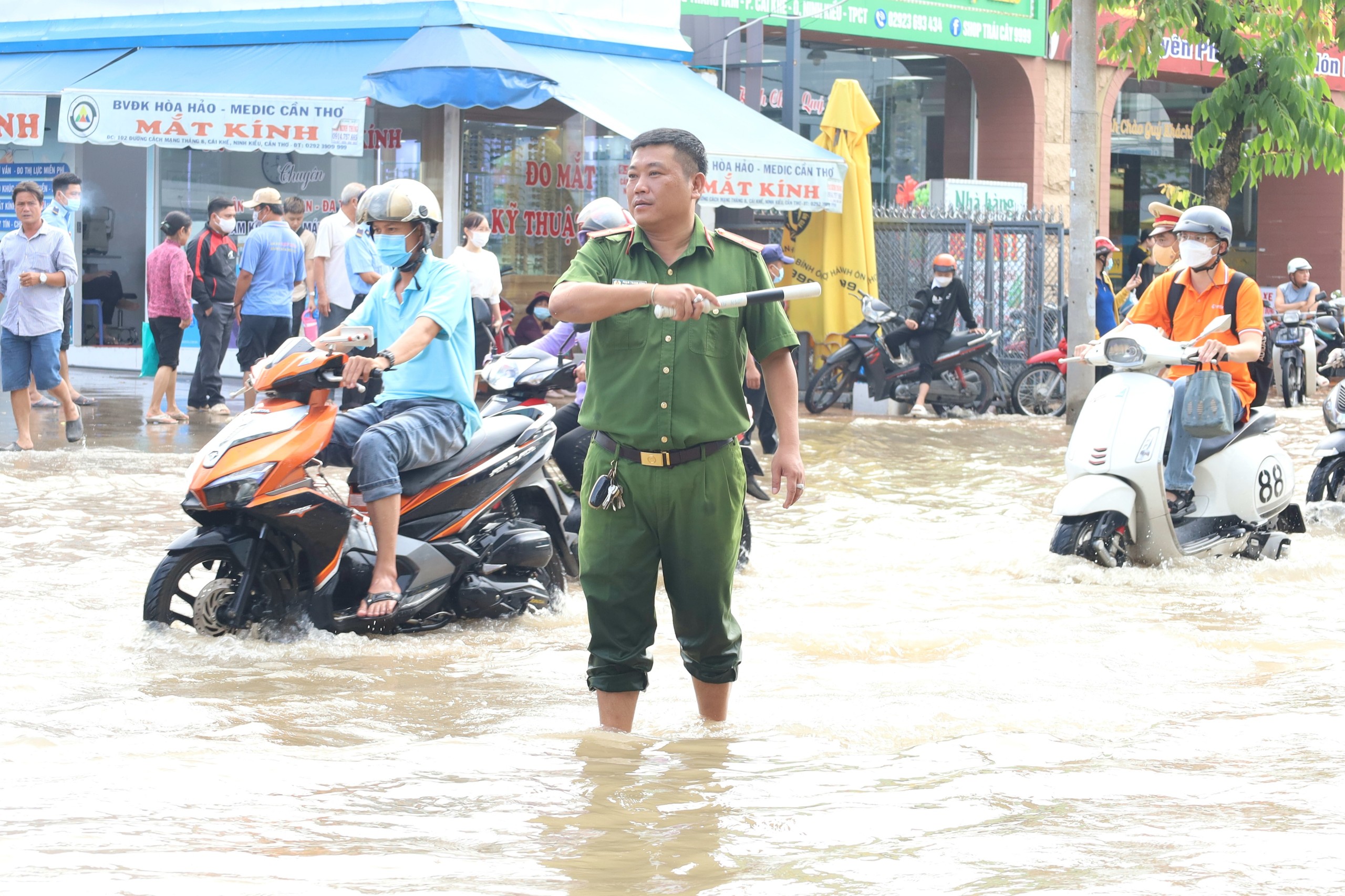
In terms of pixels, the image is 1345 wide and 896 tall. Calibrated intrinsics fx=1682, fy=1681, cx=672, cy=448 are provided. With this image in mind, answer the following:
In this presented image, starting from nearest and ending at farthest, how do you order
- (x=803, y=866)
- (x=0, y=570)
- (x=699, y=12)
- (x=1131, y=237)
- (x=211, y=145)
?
1. (x=803, y=866)
2. (x=0, y=570)
3. (x=211, y=145)
4. (x=699, y=12)
5. (x=1131, y=237)

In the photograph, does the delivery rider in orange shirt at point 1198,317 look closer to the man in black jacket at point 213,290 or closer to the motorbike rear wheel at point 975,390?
the motorbike rear wheel at point 975,390

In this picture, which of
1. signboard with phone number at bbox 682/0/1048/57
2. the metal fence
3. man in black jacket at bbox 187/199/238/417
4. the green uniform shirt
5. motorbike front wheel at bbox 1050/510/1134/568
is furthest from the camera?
signboard with phone number at bbox 682/0/1048/57

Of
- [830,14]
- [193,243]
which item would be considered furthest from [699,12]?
[193,243]

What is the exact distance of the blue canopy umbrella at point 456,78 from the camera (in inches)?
575

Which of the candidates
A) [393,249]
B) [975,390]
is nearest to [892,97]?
[975,390]

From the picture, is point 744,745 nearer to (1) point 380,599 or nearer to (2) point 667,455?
(2) point 667,455

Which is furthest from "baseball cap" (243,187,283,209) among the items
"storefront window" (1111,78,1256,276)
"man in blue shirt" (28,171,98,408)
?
"storefront window" (1111,78,1256,276)

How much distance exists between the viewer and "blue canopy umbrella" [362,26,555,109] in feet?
47.9

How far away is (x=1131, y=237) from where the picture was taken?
87.3 ft

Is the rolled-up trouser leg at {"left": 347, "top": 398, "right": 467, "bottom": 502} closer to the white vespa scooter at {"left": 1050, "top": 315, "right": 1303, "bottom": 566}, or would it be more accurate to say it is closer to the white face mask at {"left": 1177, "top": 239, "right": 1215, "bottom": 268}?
the white vespa scooter at {"left": 1050, "top": 315, "right": 1303, "bottom": 566}

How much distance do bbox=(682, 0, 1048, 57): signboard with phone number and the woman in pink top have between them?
7586mm

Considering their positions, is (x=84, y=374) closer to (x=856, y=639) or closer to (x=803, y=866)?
(x=856, y=639)

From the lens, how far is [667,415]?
14.7 ft

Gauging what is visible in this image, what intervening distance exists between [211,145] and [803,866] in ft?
43.7
